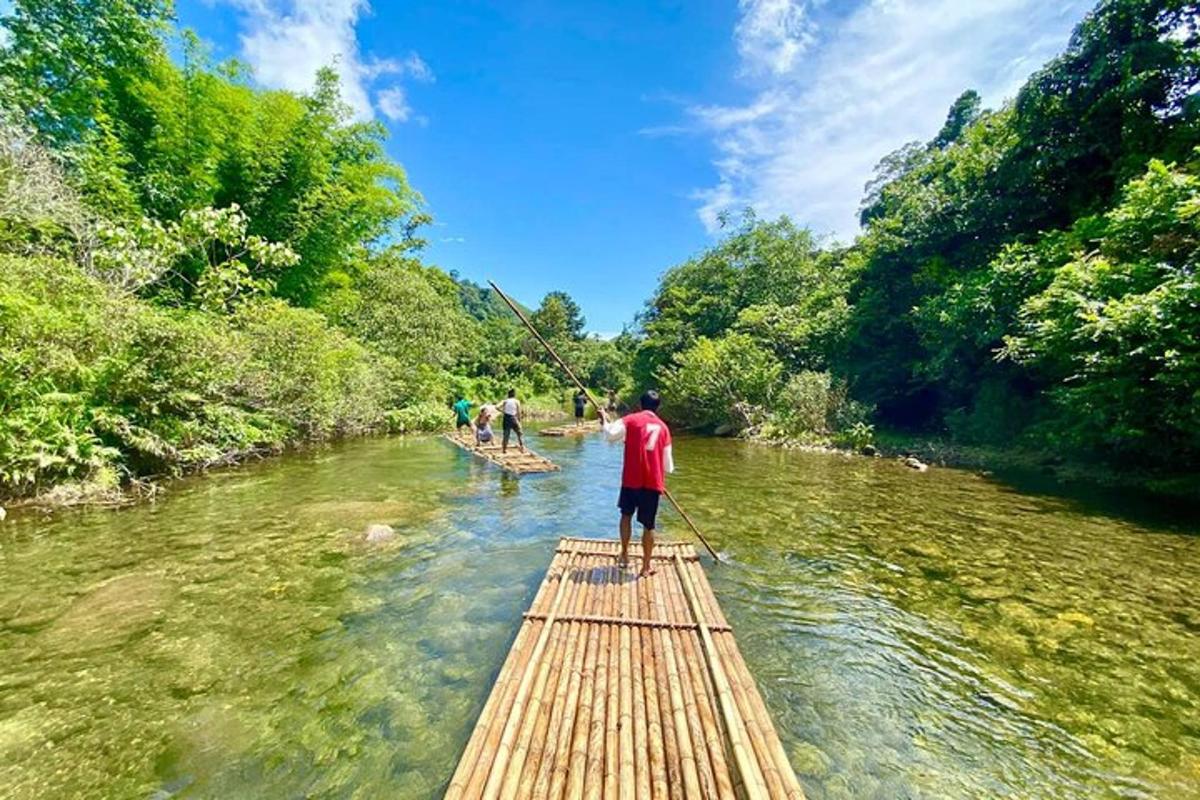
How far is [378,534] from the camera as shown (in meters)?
8.48

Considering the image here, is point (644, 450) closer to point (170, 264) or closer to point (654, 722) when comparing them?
point (654, 722)

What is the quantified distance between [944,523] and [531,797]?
9587mm

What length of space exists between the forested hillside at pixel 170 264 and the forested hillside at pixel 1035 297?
18395 mm

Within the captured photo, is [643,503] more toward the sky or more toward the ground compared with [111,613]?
more toward the sky

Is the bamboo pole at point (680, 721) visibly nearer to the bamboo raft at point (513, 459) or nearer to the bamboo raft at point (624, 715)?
the bamboo raft at point (624, 715)

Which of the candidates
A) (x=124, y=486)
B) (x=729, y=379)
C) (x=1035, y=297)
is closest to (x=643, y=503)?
(x=124, y=486)

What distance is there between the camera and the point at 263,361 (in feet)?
49.2

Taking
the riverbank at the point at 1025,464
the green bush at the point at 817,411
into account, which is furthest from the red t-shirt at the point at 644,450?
the green bush at the point at 817,411

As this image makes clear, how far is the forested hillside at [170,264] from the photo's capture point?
930 cm

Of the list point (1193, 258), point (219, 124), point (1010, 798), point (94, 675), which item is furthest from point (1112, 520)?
point (219, 124)

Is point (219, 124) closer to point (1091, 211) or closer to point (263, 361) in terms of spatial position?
point (263, 361)

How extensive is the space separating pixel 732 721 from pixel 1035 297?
15639mm

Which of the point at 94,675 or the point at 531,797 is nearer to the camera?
the point at 531,797

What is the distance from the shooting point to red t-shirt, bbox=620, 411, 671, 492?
19.6 feet
